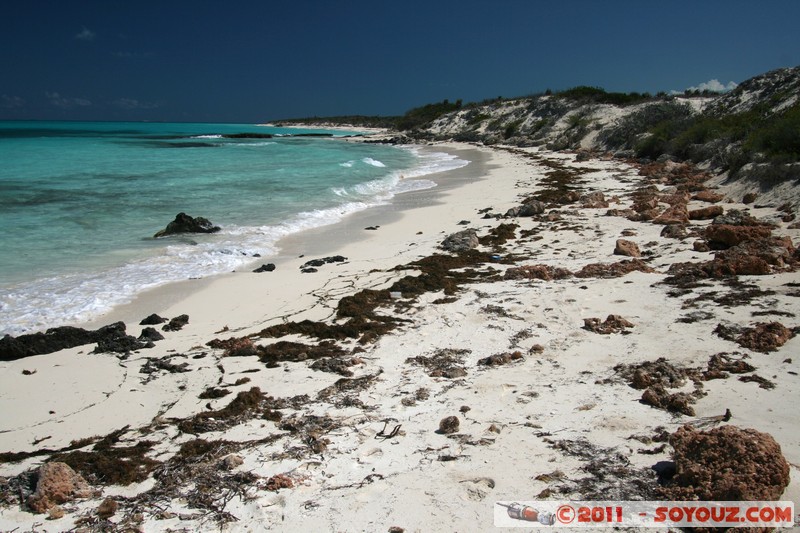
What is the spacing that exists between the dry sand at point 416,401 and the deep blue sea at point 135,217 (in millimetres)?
1108

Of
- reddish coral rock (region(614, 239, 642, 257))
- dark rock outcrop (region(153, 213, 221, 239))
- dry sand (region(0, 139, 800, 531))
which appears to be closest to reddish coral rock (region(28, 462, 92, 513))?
dry sand (region(0, 139, 800, 531))

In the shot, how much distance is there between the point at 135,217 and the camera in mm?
12984

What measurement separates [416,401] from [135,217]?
1184 cm

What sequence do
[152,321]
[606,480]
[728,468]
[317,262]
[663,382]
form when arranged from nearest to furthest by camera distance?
[728,468]
[606,480]
[663,382]
[152,321]
[317,262]

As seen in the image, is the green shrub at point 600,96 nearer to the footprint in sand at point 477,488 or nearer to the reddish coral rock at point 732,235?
the reddish coral rock at point 732,235

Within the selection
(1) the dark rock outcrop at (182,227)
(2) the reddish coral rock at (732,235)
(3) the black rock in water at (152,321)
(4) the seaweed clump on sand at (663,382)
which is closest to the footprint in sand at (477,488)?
(4) the seaweed clump on sand at (663,382)

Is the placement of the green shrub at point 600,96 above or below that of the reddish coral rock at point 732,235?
above

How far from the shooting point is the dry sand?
2877 millimetres

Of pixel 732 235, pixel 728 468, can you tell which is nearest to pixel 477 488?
pixel 728 468

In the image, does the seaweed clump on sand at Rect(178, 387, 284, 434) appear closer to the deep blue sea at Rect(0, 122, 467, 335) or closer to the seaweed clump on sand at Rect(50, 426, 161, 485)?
the seaweed clump on sand at Rect(50, 426, 161, 485)

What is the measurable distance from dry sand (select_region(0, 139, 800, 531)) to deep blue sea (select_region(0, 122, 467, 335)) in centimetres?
111

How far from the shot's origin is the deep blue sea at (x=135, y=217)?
24.3 feet

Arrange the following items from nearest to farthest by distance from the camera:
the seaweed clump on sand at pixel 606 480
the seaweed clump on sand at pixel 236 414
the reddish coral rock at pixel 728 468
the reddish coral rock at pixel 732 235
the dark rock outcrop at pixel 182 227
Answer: the reddish coral rock at pixel 728 468 → the seaweed clump on sand at pixel 606 480 → the seaweed clump on sand at pixel 236 414 → the reddish coral rock at pixel 732 235 → the dark rock outcrop at pixel 182 227

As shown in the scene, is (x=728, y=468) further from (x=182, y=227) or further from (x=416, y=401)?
(x=182, y=227)
